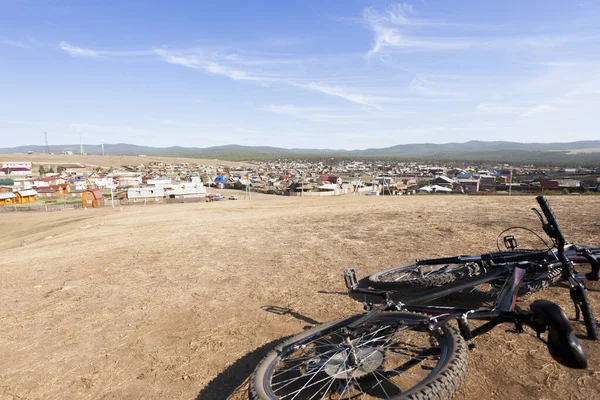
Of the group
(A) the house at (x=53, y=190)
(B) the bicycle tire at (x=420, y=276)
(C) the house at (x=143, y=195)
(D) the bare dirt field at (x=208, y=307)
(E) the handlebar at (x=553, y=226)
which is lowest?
(A) the house at (x=53, y=190)

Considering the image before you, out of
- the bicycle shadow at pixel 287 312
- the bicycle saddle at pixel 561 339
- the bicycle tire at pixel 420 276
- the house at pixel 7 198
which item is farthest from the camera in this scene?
the house at pixel 7 198

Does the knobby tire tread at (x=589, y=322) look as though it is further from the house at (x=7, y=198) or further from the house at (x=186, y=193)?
the house at (x=7, y=198)

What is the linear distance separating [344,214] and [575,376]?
A: 469 inches

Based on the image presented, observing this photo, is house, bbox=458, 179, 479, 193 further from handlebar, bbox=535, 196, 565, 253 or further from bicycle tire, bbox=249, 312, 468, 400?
bicycle tire, bbox=249, 312, 468, 400

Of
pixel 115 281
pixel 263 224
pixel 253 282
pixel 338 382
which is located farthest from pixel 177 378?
pixel 263 224

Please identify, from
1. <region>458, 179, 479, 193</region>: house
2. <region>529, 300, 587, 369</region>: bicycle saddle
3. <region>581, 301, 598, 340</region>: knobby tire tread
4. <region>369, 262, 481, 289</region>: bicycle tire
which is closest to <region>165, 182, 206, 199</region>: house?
<region>458, 179, 479, 193</region>: house

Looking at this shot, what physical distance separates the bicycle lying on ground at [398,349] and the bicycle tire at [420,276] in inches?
59.4

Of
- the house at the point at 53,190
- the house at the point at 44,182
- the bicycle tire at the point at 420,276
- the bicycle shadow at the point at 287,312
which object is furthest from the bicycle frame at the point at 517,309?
the house at the point at 44,182

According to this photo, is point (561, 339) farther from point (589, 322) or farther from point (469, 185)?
point (469, 185)

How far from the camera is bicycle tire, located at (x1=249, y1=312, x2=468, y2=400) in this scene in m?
3.04

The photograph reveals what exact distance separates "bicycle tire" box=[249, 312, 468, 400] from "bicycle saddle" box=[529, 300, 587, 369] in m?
0.78

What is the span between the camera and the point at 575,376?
3455mm

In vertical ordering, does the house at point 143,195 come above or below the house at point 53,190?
above

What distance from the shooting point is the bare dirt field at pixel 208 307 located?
12.4 feet
